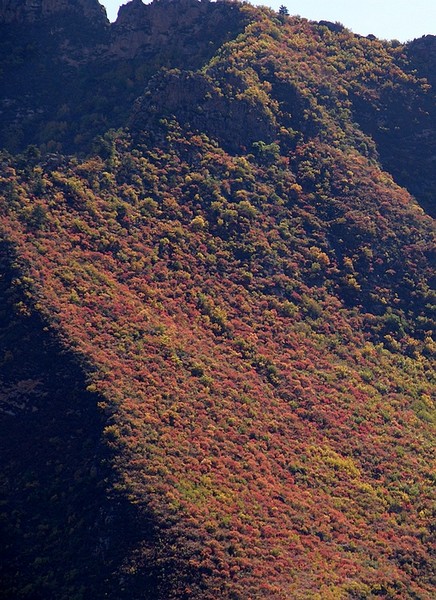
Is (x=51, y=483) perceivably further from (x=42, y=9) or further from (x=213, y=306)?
(x=42, y=9)

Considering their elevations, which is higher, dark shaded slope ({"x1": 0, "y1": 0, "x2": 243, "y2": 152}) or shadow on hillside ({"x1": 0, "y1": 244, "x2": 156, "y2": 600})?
dark shaded slope ({"x1": 0, "y1": 0, "x2": 243, "y2": 152})

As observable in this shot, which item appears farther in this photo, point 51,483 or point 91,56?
point 91,56

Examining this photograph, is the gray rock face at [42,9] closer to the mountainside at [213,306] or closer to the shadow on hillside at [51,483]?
the mountainside at [213,306]

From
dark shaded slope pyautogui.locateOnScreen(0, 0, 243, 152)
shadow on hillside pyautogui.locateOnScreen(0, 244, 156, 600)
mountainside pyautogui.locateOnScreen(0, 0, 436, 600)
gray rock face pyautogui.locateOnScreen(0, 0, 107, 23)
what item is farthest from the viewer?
gray rock face pyautogui.locateOnScreen(0, 0, 107, 23)

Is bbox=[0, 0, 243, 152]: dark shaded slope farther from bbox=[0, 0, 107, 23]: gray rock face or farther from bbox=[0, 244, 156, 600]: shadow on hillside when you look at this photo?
bbox=[0, 244, 156, 600]: shadow on hillside

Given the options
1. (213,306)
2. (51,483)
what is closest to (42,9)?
(213,306)

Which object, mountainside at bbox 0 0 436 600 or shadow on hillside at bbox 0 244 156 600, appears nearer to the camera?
shadow on hillside at bbox 0 244 156 600

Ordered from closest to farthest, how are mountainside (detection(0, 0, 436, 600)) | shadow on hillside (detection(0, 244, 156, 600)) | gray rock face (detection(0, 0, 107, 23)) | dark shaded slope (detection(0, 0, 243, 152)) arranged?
shadow on hillside (detection(0, 244, 156, 600)), mountainside (detection(0, 0, 436, 600)), dark shaded slope (detection(0, 0, 243, 152)), gray rock face (detection(0, 0, 107, 23))

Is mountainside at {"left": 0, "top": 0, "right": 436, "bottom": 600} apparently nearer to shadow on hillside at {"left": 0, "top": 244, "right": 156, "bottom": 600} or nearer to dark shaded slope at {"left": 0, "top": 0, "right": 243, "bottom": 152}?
shadow on hillside at {"left": 0, "top": 244, "right": 156, "bottom": 600}

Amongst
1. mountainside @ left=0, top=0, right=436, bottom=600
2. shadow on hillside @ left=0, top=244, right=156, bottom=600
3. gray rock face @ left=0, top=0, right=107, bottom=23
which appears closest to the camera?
shadow on hillside @ left=0, top=244, right=156, bottom=600

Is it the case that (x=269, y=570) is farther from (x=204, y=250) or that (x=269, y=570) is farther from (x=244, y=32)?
(x=244, y=32)

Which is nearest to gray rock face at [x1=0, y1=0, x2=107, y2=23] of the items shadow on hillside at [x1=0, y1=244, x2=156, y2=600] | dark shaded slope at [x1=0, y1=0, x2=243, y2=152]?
dark shaded slope at [x1=0, y1=0, x2=243, y2=152]
